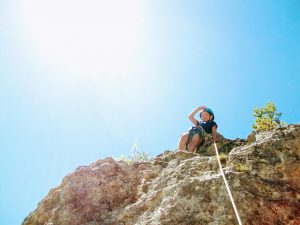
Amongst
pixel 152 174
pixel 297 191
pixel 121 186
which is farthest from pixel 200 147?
pixel 297 191

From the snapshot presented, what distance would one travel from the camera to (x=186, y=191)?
6.25 meters

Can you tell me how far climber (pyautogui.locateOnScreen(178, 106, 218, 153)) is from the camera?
1023 cm

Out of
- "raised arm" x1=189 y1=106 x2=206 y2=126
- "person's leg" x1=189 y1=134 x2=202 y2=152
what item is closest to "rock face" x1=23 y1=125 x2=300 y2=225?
"person's leg" x1=189 y1=134 x2=202 y2=152

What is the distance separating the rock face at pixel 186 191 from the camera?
18.8 feet

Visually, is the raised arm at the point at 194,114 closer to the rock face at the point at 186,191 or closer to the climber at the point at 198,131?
the climber at the point at 198,131

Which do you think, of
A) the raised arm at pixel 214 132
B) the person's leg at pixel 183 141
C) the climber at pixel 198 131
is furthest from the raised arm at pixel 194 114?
the person's leg at pixel 183 141

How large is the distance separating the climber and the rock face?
2017 millimetres

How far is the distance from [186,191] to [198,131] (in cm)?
470

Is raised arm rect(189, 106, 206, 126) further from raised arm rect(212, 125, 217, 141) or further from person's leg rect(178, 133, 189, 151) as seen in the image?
person's leg rect(178, 133, 189, 151)

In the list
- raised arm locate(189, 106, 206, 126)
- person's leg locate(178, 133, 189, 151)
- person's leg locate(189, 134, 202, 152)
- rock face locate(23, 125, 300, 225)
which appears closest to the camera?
rock face locate(23, 125, 300, 225)

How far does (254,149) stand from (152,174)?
94.2 inches

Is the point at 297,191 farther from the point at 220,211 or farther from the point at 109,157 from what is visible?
the point at 109,157

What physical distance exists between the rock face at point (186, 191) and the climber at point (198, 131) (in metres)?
2.02

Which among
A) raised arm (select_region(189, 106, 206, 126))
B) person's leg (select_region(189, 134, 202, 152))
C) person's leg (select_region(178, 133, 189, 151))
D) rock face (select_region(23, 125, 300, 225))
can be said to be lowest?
rock face (select_region(23, 125, 300, 225))
